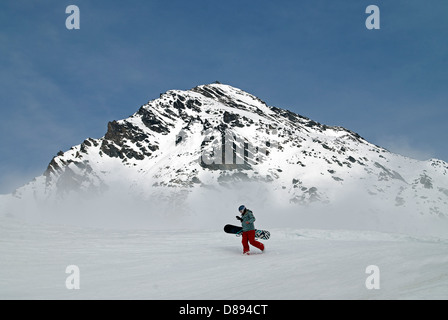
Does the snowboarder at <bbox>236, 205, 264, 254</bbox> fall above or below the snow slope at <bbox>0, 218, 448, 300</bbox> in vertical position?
above

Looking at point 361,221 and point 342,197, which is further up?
point 342,197

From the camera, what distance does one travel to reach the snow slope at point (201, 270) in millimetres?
6039

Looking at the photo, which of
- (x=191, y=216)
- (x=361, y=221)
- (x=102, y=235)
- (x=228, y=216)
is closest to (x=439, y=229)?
(x=361, y=221)

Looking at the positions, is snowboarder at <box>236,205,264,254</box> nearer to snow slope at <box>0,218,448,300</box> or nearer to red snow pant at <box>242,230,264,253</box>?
red snow pant at <box>242,230,264,253</box>

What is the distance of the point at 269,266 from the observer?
8445 millimetres

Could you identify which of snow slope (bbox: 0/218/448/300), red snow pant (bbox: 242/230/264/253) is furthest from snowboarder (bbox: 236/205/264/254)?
snow slope (bbox: 0/218/448/300)

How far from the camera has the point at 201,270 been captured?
8.37 metres

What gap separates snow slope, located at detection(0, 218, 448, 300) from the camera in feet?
19.8

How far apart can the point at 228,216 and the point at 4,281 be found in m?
170

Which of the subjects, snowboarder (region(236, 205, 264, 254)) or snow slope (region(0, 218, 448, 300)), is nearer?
snow slope (region(0, 218, 448, 300))

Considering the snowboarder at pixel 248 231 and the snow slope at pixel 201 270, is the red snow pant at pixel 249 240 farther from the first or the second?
the snow slope at pixel 201 270
